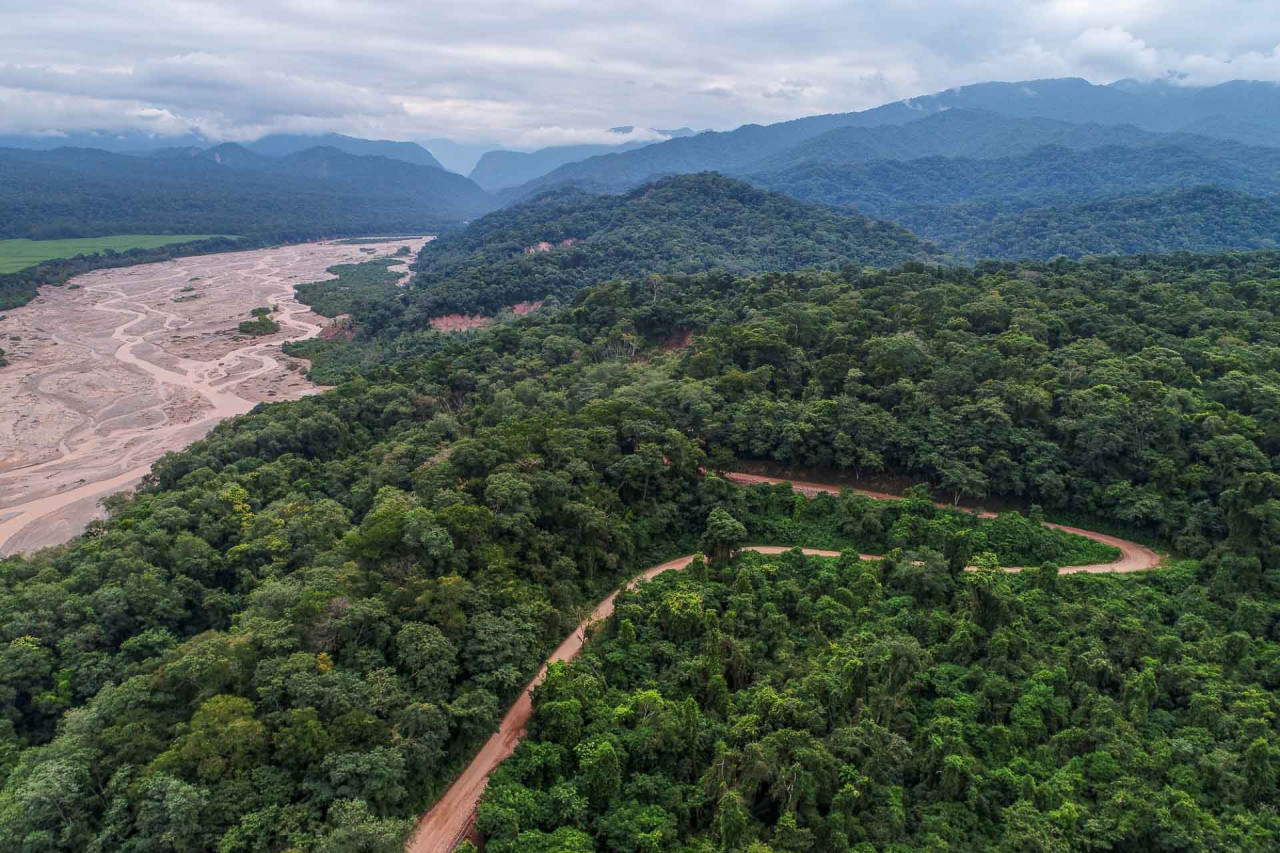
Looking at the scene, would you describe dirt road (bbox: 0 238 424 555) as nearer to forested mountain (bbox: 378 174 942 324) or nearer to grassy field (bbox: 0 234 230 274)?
grassy field (bbox: 0 234 230 274)

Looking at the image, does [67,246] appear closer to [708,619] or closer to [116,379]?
[116,379]

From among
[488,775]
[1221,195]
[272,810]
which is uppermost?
[1221,195]

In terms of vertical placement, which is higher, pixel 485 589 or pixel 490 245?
pixel 490 245

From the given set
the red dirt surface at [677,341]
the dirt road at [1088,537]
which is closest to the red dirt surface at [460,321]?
the red dirt surface at [677,341]

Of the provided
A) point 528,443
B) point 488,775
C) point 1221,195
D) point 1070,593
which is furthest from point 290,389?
point 1221,195

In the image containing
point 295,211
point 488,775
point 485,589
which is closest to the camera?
point 488,775

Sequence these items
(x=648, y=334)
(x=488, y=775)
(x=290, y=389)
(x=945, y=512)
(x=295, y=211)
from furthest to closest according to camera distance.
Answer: (x=295, y=211), (x=290, y=389), (x=648, y=334), (x=945, y=512), (x=488, y=775)

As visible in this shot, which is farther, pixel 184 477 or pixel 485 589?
pixel 184 477

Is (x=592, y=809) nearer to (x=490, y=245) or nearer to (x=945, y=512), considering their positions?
(x=945, y=512)

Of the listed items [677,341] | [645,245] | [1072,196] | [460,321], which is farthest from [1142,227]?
[460,321]
